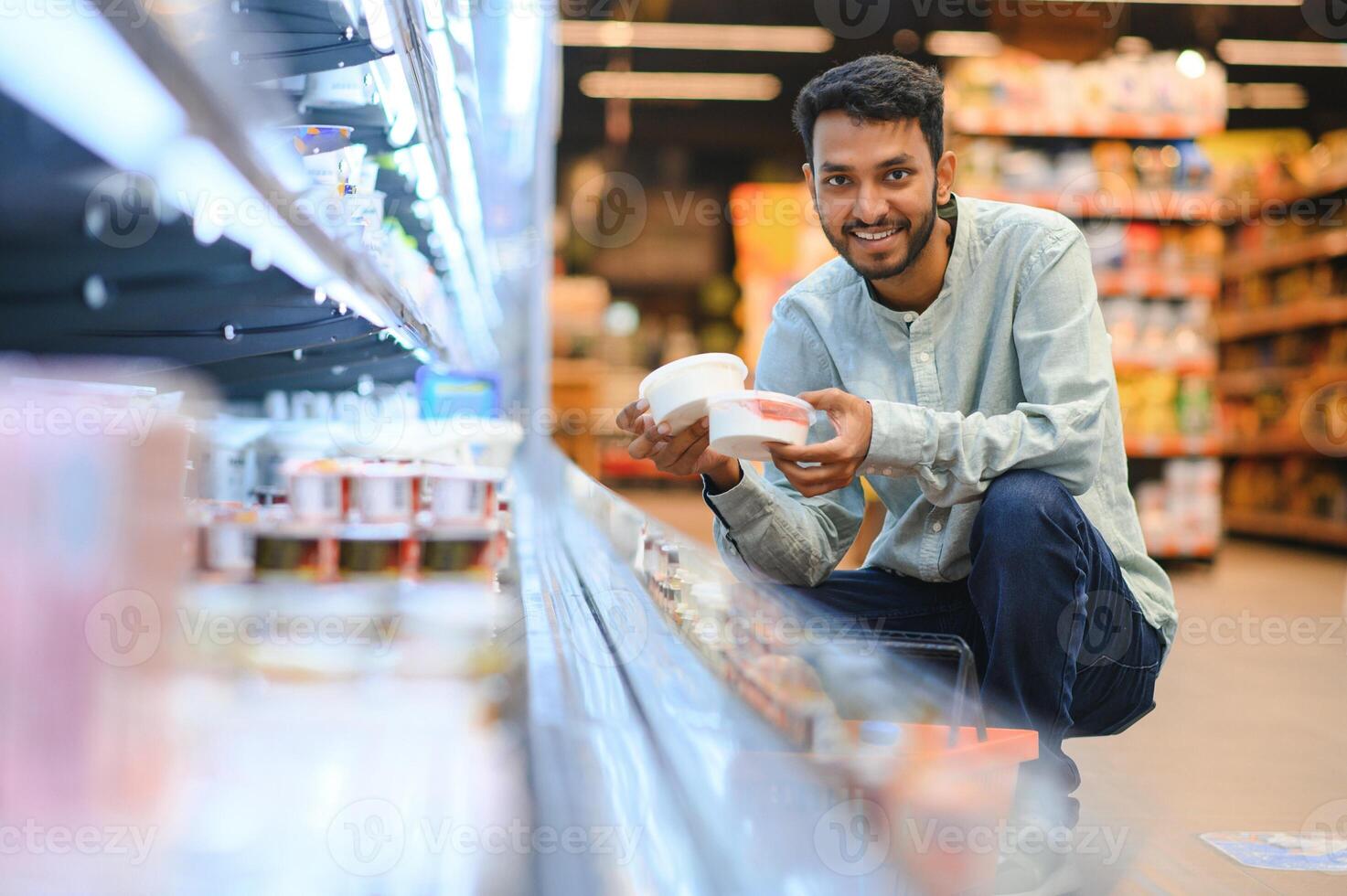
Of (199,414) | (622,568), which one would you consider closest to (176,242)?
(199,414)

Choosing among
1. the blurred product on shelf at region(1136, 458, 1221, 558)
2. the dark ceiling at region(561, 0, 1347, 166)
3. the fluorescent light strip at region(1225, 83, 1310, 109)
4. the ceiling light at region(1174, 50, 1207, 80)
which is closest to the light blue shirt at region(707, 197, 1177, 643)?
the blurred product on shelf at region(1136, 458, 1221, 558)

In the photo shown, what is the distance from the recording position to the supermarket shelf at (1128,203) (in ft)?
18.3

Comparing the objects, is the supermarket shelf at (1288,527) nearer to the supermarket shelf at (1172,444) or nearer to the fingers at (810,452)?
the supermarket shelf at (1172,444)

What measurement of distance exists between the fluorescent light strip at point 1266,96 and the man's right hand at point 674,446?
9127 mm

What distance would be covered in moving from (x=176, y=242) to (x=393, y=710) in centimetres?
60

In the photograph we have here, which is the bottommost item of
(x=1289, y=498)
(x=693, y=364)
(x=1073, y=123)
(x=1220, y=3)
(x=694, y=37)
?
(x=1289, y=498)

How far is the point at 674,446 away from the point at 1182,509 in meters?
4.65

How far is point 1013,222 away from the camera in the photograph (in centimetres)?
160

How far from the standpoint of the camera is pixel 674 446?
55.7 inches

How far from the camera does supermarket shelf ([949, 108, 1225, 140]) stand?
5.55 m

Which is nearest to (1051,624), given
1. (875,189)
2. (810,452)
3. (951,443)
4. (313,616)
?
(951,443)

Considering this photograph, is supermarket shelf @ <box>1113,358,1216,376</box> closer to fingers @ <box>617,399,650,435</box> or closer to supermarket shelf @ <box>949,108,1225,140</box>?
supermarket shelf @ <box>949,108,1225,140</box>

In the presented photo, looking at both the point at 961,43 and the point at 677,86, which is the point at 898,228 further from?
the point at 677,86

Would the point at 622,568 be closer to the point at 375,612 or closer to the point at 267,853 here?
the point at 375,612
